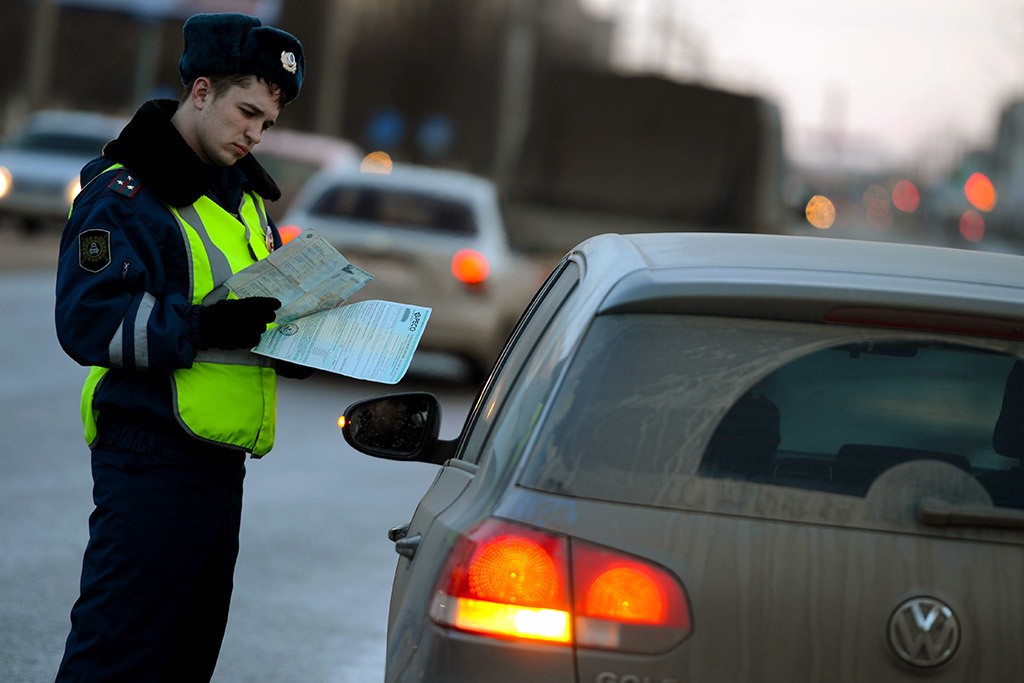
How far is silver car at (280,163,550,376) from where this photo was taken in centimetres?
1372

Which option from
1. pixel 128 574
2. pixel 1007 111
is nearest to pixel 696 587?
pixel 128 574

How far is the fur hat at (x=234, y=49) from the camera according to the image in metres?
4.07

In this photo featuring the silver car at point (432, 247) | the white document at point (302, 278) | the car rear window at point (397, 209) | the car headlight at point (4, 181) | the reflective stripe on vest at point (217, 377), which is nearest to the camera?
the reflective stripe on vest at point (217, 377)

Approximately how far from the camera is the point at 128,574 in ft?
12.6

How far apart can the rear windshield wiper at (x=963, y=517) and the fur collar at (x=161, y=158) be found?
1.87m

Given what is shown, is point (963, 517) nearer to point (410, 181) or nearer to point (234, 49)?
point (234, 49)

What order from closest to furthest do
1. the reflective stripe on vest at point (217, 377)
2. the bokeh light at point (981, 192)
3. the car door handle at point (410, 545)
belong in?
1. the car door handle at point (410, 545)
2. the reflective stripe on vest at point (217, 377)
3. the bokeh light at point (981, 192)

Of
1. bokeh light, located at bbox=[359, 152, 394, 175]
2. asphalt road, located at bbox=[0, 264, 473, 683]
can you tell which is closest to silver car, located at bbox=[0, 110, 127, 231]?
bokeh light, located at bbox=[359, 152, 394, 175]

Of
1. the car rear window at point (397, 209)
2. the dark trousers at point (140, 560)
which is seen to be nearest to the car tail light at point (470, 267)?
the car rear window at point (397, 209)

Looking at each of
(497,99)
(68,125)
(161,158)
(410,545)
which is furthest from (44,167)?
(497,99)

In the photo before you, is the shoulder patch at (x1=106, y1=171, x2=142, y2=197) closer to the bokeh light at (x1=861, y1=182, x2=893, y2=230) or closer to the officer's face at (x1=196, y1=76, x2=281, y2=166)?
the officer's face at (x1=196, y1=76, x2=281, y2=166)

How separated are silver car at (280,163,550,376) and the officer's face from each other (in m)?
9.27

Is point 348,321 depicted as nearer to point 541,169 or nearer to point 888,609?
point 888,609

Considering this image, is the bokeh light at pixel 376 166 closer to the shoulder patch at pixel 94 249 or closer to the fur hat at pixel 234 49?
the fur hat at pixel 234 49
